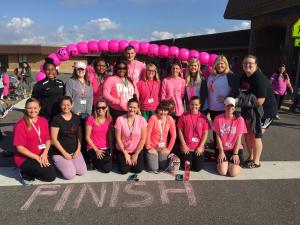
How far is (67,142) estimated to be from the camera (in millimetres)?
4578

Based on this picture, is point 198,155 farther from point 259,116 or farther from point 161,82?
point 161,82

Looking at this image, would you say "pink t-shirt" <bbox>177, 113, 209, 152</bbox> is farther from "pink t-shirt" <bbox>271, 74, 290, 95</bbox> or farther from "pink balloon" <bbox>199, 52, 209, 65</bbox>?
"pink t-shirt" <bbox>271, 74, 290, 95</bbox>

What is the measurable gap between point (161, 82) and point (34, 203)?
9.21 feet

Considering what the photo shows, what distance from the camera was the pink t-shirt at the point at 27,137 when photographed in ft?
13.7

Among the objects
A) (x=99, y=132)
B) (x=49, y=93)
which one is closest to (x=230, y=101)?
(x=99, y=132)

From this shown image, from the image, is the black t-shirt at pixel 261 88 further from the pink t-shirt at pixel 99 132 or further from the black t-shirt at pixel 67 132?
the black t-shirt at pixel 67 132

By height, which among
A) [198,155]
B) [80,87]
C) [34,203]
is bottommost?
[34,203]

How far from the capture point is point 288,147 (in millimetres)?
6203

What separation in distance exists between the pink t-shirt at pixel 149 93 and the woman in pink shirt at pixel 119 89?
0.20 m

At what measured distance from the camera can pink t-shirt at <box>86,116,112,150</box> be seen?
185 inches

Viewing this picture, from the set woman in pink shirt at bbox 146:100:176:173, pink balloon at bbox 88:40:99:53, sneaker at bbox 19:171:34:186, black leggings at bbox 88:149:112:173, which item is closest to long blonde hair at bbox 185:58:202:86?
woman in pink shirt at bbox 146:100:176:173

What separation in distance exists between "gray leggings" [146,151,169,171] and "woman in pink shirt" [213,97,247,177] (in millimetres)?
808

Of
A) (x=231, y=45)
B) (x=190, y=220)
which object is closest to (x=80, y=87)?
(x=190, y=220)

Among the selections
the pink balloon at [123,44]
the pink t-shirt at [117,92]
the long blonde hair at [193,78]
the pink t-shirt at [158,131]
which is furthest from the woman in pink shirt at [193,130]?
the pink balloon at [123,44]
